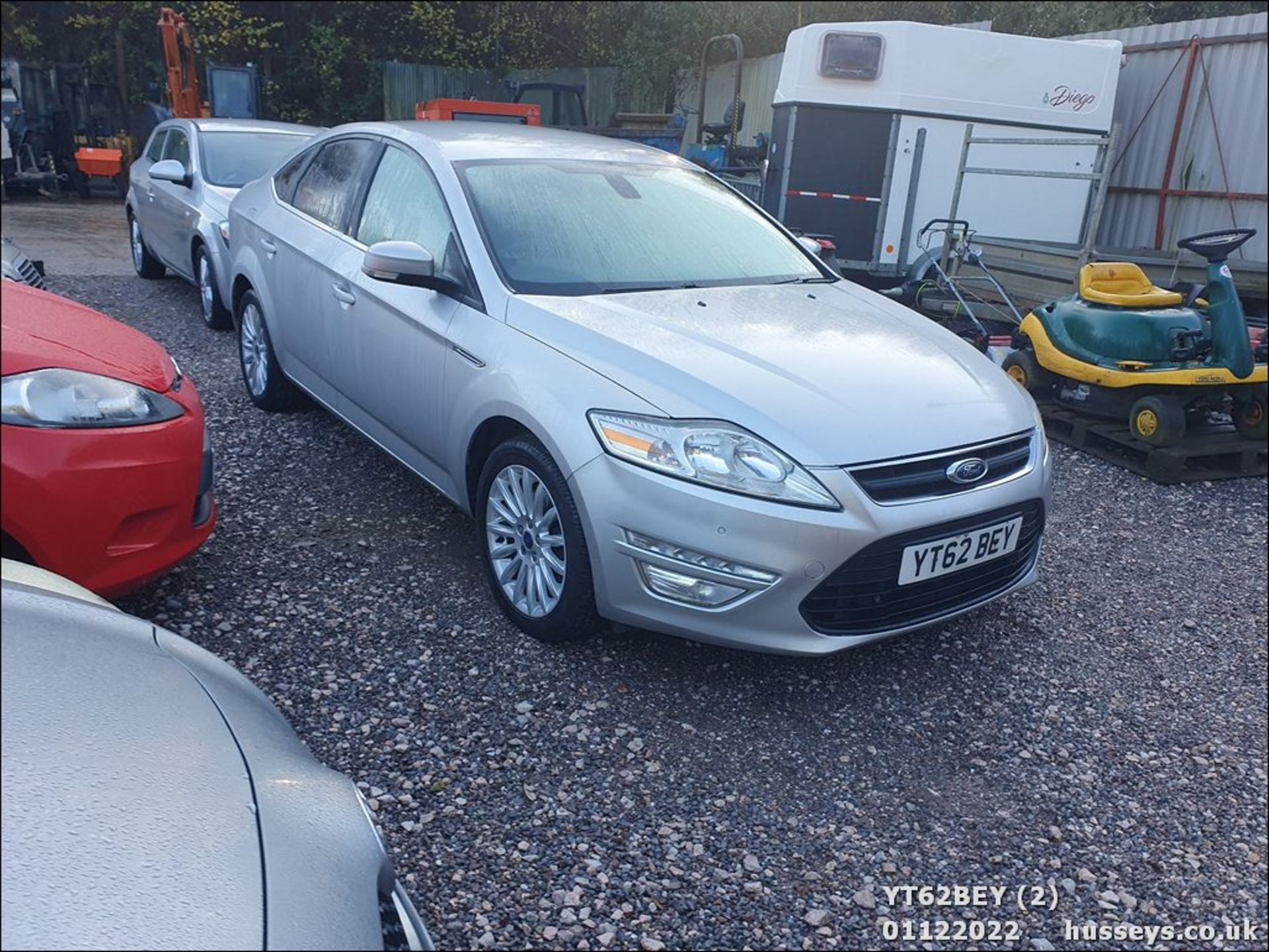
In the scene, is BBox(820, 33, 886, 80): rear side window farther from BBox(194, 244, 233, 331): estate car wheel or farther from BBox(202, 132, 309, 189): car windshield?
BBox(194, 244, 233, 331): estate car wheel

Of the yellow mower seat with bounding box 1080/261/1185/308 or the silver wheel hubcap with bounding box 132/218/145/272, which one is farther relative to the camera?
the silver wheel hubcap with bounding box 132/218/145/272

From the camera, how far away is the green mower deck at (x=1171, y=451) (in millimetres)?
5301

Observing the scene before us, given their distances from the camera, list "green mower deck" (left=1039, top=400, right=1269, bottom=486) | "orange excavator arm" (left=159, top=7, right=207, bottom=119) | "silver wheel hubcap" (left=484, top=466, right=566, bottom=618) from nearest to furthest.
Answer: "silver wheel hubcap" (left=484, top=466, right=566, bottom=618), "green mower deck" (left=1039, top=400, right=1269, bottom=486), "orange excavator arm" (left=159, top=7, right=207, bottom=119)

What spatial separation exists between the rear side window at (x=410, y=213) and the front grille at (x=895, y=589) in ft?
5.35

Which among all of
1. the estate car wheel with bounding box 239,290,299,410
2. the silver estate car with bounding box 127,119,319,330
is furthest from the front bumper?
the silver estate car with bounding box 127,119,319,330

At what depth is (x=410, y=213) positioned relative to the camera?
3873 millimetres

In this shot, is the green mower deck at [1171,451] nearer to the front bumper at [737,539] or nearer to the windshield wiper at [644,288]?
the front bumper at [737,539]

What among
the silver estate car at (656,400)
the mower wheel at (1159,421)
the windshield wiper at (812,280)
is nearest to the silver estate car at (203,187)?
the silver estate car at (656,400)

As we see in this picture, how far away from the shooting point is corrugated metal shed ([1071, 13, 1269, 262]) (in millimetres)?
8234

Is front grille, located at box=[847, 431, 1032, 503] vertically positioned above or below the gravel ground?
above

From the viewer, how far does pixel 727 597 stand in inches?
109

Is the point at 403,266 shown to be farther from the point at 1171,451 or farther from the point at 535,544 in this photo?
the point at 1171,451

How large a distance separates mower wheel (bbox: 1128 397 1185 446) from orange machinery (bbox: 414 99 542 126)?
8315 millimetres

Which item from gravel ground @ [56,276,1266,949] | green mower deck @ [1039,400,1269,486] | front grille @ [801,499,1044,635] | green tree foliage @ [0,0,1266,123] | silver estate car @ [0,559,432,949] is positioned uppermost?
green tree foliage @ [0,0,1266,123]
